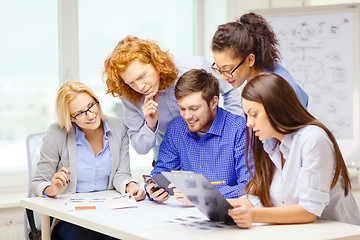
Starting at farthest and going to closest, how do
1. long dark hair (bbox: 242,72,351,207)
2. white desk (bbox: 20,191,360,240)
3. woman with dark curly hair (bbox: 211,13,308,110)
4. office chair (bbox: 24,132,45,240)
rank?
office chair (bbox: 24,132,45,240) < woman with dark curly hair (bbox: 211,13,308,110) < long dark hair (bbox: 242,72,351,207) < white desk (bbox: 20,191,360,240)

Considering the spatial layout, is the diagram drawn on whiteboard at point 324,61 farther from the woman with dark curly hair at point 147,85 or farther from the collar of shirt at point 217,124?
the collar of shirt at point 217,124

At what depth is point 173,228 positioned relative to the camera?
1771mm

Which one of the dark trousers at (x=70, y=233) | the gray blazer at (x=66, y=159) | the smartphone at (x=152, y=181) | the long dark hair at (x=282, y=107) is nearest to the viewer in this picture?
the long dark hair at (x=282, y=107)

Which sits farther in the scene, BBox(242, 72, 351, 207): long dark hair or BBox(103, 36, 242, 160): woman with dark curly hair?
BBox(103, 36, 242, 160): woman with dark curly hair

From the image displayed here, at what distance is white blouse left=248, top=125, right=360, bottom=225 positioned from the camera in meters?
1.73

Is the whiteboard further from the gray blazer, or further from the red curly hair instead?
the gray blazer

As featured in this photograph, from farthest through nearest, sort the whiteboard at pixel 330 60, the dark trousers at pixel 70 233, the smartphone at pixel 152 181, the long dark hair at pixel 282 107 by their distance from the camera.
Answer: the whiteboard at pixel 330 60, the dark trousers at pixel 70 233, the smartphone at pixel 152 181, the long dark hair at pixel 282 107

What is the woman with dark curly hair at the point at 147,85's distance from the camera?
2396 mm

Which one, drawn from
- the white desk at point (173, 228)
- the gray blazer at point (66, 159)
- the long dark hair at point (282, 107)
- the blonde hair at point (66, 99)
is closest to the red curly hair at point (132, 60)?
the blonde hair at point (66, 99)

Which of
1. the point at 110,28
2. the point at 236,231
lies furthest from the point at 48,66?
the point at 236,231

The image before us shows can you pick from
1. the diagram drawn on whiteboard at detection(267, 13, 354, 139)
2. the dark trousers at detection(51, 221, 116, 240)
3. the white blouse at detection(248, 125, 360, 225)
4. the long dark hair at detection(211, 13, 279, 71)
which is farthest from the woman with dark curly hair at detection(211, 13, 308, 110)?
the diagram drawn on whiteboard at detection(267, 13, 354, 139)

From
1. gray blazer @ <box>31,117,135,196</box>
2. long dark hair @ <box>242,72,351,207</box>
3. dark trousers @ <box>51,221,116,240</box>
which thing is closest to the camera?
long dark hair @ <box>242,72,351,207</box>

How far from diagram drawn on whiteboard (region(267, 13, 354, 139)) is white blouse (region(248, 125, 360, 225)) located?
185 cm

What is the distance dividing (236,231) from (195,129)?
70 cm
